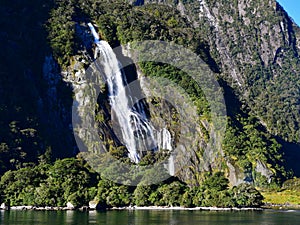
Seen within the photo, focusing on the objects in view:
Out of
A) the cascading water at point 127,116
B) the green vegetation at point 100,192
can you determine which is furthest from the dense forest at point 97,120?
the cascading water at point 127,116

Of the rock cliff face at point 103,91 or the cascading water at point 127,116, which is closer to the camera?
the rock cliff face at point 103,91

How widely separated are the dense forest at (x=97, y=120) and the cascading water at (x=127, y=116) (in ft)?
6.36

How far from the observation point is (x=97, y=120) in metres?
85.0

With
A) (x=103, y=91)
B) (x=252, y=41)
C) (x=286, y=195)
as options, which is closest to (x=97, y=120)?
(x=103, y=91)

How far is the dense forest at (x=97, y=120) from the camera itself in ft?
211

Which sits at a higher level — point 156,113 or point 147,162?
point 156,113

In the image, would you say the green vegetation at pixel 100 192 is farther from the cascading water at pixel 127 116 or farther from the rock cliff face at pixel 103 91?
the cascading water at pixel 127 116

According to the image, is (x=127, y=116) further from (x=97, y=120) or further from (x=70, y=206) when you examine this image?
(x=70, y=206)

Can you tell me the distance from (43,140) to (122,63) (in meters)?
20.6

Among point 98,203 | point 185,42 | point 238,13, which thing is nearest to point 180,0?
point 238,13

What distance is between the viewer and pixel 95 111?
86062 millimetres

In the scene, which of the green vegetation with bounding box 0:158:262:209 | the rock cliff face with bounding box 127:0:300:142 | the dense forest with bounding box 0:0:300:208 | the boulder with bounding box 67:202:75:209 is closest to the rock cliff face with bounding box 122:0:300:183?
the rock cliff face with bounding box 127:0:300:142

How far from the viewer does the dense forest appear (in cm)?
6419

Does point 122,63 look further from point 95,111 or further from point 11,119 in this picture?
point 11,119
